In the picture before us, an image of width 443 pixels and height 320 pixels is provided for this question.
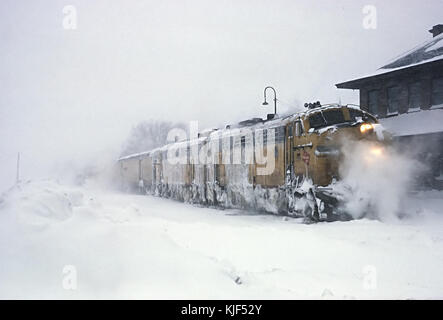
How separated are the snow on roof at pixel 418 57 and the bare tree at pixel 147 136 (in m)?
51.4

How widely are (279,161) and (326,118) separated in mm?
2176

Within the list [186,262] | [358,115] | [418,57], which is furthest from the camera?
[418,57]

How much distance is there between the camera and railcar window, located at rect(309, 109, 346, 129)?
1146 cm

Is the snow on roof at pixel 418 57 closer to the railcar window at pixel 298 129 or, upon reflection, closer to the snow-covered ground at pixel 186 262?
the railcar window at pixel 298 129

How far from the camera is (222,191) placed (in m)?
17.0

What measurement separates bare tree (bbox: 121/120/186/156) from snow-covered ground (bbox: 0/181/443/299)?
64.4 m

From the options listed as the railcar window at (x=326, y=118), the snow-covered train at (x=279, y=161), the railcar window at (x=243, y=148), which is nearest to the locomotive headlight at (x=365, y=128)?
the snow-covered train at (x=279, y=161)

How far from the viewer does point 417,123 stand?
19.7m

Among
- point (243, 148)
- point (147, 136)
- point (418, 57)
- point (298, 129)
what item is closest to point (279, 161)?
point (298, 129)

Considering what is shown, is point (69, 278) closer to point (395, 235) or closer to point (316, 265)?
point (316, 265)

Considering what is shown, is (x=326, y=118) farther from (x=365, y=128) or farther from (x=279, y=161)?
(x=279, y=161)

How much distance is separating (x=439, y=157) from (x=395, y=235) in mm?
12603

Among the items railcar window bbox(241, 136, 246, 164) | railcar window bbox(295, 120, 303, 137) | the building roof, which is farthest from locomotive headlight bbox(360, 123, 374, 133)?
Answer: the building roof
